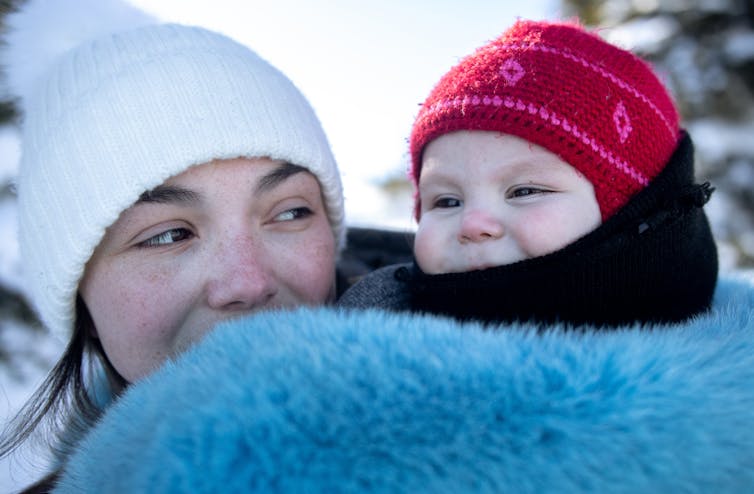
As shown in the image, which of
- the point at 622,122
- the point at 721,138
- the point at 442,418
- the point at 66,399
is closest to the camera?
the point at 442,418

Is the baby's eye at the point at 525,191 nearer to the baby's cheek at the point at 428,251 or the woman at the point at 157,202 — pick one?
the baby's cheek at the point at 428,251

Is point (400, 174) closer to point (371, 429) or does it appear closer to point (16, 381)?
point (16, 381)

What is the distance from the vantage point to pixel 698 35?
5293 mm

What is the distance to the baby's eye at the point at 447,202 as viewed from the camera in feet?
4.62

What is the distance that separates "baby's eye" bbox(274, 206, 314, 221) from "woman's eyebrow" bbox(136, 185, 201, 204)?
237 mm

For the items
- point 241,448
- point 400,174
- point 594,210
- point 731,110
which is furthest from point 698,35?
point 241,448

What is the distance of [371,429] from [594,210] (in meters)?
0.77

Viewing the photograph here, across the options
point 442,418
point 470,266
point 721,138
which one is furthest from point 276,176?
point 721,138

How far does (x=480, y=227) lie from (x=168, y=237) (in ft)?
2.45

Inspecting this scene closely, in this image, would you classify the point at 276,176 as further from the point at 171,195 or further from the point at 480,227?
the point at 480,227

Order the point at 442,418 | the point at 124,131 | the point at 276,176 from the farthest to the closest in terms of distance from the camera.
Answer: the point at 276,176 < the point at 124,131 < the point at 442,418

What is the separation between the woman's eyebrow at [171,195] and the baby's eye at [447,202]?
0.56 meters

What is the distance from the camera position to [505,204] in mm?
1280

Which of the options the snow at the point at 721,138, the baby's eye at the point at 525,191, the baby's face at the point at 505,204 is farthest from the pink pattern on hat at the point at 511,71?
the snow at the point at 721,138
